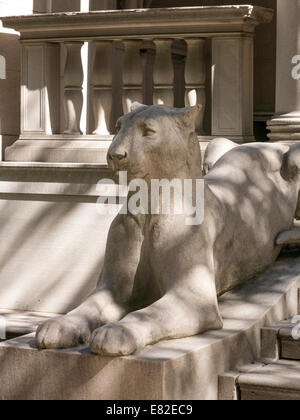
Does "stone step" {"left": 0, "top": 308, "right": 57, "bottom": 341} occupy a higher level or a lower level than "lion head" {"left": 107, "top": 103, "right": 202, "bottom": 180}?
lower

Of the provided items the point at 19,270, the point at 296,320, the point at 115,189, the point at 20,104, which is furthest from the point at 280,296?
the point at 20,104

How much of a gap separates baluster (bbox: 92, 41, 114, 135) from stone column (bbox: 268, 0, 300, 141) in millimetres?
1590

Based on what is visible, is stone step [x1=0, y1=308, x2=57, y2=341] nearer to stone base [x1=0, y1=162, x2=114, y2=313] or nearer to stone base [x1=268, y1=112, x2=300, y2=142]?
stone base [x1=0, y1=162, x2=114, y2=313]

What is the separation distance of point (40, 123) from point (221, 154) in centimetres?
242

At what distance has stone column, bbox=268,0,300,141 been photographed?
827 cm

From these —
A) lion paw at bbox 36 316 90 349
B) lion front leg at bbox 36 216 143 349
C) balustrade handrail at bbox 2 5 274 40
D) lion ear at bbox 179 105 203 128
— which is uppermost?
balustrade handrail at bbox 2 5 274 40

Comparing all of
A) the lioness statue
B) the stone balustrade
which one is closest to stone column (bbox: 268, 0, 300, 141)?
the stone balustrade

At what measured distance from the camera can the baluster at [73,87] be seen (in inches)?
358

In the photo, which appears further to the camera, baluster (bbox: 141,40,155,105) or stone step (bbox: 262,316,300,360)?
baluster (bbox: 141,40,155,105)

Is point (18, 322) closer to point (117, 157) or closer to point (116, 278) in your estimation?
point (116, 278)

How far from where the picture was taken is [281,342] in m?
6.15

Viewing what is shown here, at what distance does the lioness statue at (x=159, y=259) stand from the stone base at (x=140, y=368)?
96mm

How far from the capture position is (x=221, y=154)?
7.58 metres
